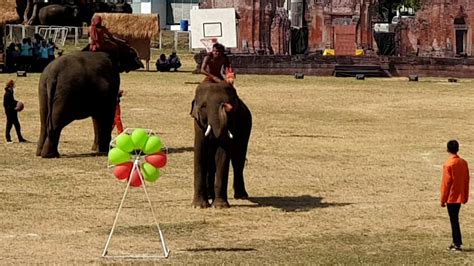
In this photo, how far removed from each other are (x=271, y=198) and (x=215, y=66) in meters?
2.23

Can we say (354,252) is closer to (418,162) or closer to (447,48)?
(418,162)

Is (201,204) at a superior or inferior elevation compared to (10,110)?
inferior

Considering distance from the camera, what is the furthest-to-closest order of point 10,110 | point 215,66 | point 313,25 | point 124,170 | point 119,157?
point 313,25 → point 10,110 → point 215,66 → point 124,170 → point 119,157

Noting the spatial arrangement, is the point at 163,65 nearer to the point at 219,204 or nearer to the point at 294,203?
the point at 294,203

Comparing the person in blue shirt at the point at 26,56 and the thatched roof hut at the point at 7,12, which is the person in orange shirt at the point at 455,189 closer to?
the person in blue shirt at the point at 26,56

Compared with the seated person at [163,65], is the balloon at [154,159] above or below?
above

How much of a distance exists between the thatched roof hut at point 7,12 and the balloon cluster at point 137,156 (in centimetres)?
3934

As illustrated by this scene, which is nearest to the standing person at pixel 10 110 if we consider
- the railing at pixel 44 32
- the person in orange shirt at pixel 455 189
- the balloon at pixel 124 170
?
the balloon at pixel 124 170

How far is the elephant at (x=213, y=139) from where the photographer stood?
55.3 feet

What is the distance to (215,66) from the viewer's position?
58.9ft

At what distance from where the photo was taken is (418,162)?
913 inches

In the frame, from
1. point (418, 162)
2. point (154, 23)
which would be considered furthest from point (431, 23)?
point (418, 162)

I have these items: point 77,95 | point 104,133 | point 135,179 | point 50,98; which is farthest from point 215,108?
point 104,133

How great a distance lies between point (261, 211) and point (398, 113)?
60.7 feet
